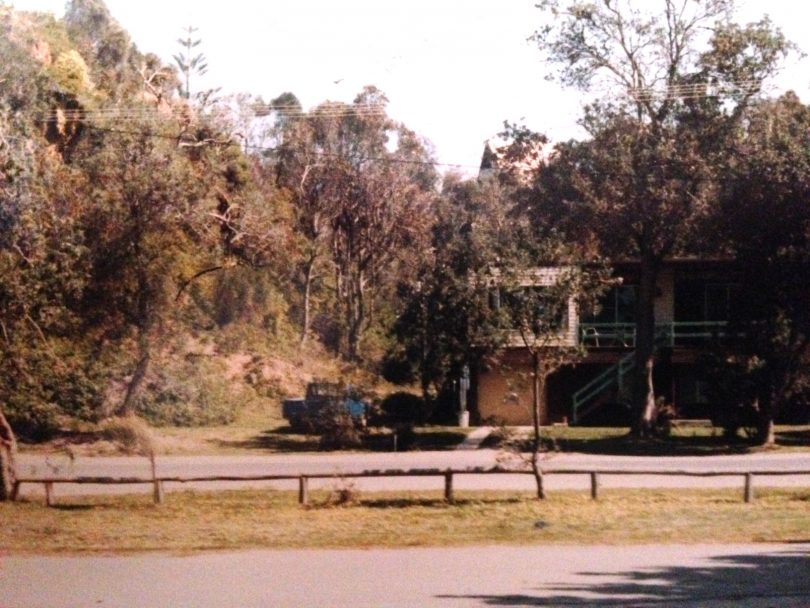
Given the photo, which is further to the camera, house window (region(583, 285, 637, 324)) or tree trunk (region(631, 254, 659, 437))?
house window (region(583, 285, 637, 324))

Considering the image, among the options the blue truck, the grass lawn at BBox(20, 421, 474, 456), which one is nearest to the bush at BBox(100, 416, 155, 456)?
the grass lawn at BBox(20, 421, 474, 456)

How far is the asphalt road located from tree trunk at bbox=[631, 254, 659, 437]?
6016 mm

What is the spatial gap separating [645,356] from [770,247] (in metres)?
6.56

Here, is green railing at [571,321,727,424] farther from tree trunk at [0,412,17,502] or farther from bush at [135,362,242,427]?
tree trunk at [0,412,17,502]

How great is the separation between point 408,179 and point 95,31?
27.3 meters

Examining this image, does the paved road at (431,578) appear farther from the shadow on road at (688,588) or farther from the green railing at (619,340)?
the green railing at (619,340)

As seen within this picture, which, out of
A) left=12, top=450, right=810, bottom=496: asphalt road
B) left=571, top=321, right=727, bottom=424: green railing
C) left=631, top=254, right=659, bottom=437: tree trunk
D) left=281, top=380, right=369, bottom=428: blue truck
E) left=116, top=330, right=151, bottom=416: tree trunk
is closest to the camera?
left=12, top=450, right=810, bottom=496: asphalt road

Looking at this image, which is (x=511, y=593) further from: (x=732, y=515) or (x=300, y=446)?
(x=300, y=446)

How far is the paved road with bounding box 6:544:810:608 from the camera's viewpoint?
12117 mm

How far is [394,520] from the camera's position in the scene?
18891mm

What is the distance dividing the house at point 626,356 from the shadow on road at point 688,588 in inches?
1178

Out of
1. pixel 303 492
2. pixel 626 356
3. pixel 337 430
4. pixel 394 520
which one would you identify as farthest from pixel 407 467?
pixel 626 356

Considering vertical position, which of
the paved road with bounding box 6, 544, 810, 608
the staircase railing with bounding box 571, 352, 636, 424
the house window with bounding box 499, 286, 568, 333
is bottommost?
the paved road with bounding box 6, 544, 810, 608

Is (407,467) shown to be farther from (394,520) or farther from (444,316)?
(394,520)
